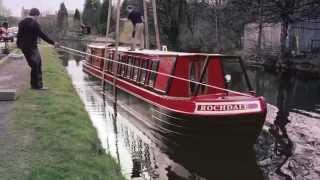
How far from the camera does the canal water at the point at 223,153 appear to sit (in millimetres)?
11883

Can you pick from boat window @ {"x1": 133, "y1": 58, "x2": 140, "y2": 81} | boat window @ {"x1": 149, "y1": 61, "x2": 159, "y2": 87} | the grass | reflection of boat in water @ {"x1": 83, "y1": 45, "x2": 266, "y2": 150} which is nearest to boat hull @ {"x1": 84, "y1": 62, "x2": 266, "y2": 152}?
reflection of boat in water @ {"x1": 83, "y1": 45, "x2": 266, "y2": 150}

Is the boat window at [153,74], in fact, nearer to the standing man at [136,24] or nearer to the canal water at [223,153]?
the canal water at [223,153]

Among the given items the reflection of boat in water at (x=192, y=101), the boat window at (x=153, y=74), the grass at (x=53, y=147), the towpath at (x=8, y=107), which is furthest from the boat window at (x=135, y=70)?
the grass at (x=53, y=147)

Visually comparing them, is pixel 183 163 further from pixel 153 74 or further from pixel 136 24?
pixel 136 24

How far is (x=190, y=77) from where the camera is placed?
52.1 ft

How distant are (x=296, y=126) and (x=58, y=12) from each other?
111m

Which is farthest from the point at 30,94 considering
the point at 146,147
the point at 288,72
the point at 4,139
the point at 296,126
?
the point at 288,72

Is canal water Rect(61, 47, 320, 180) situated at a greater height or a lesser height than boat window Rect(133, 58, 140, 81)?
lesser

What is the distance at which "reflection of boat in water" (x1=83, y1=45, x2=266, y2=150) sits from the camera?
42.8 feet

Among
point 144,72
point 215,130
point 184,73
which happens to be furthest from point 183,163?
point 144,72

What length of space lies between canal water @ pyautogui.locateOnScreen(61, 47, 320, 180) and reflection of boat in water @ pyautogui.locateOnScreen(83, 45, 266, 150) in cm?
35

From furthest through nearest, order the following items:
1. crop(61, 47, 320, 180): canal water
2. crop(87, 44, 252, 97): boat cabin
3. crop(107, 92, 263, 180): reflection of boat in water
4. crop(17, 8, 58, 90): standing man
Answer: crop(17, 8, 58, 90): standing man, crop(87, 44, 252, 97): boat cabin, crop(61, 47, 320, 180): canal water, crop(107, 92, 263, 180): reflection of boat in water

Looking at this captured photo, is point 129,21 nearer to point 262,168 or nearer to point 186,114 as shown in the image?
point 186,114

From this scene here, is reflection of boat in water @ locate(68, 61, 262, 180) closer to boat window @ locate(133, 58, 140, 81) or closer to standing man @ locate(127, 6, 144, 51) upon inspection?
boat window @ locate(133, 58, 140, 81)
